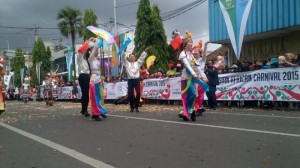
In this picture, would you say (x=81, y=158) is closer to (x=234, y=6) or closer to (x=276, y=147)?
(x=276, y=147)

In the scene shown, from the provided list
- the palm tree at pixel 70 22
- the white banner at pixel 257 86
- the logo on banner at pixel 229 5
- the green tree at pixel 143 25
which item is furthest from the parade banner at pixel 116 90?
the palm tree at pixel 70 22

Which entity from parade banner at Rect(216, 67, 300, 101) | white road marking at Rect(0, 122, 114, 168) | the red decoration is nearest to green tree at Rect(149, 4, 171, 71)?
parade banner at Rect(216, 67, 300, 101)

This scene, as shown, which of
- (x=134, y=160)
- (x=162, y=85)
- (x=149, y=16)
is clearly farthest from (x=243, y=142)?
(x=149, y=16)

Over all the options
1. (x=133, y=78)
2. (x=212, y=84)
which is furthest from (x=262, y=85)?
(x=133, y=78)

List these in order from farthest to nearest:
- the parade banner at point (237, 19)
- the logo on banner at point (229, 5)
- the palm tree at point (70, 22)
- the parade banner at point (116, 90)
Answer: the palm tree at point (70, 22), the parade banner at point (116, 90), the logo on banner at point (229, 5), the parade banner at point (237, 19)

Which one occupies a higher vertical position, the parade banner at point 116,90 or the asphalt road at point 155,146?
the parade banner at point 116,90

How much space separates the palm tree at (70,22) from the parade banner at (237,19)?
37.9m

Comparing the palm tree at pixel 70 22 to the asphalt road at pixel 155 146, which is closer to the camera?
the asphalt road at pixel 155 146

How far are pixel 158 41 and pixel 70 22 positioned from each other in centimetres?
2458

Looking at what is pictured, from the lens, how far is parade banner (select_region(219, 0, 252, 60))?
1452 cm

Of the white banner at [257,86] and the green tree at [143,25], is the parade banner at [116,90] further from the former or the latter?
the green tree at [143,25]

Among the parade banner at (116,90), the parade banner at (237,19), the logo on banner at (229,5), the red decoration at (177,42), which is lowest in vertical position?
the parade banner at (116,90)

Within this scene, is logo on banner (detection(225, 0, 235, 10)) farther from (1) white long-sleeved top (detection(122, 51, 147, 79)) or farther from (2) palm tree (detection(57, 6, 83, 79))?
(2) palm tree (detection(57, 6, 83, 79))

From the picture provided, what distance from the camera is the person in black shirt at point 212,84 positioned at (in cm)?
1318
